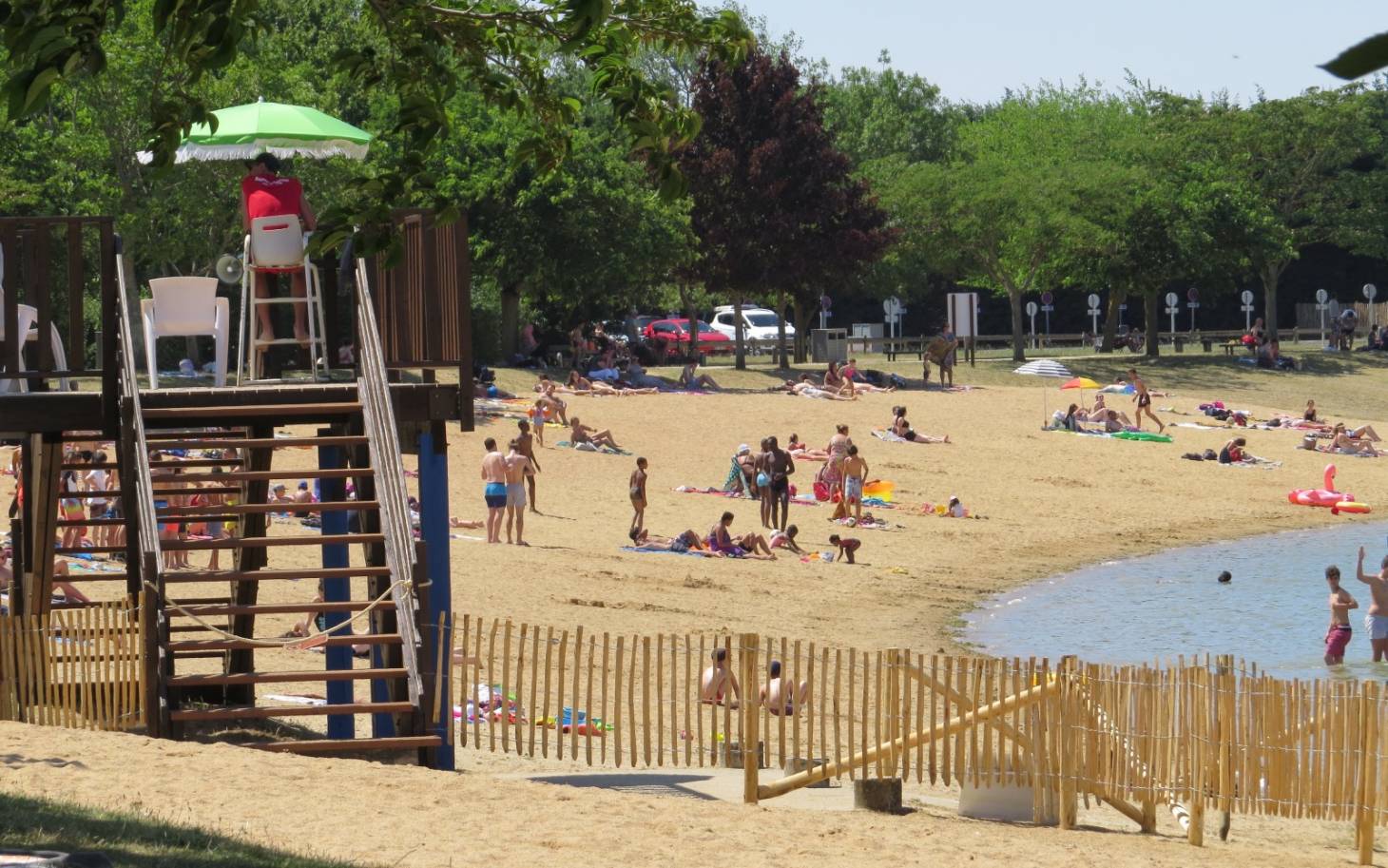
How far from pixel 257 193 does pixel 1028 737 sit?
5926mm

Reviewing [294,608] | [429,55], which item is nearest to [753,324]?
[294,608]

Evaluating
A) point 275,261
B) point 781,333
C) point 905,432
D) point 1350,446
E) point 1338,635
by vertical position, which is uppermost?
point 275,261

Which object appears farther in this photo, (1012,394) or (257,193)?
(1012,394)

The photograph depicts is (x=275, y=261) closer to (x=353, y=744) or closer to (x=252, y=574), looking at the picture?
(x=252, y=574)

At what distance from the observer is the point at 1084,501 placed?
31.7 metres

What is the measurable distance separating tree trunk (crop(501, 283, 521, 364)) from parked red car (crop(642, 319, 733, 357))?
5.30 m

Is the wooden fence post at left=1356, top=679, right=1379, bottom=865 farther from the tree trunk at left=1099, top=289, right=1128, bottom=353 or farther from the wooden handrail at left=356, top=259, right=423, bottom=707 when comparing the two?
the tree trunk at left=1099, top=289, right=1128, bottom=353

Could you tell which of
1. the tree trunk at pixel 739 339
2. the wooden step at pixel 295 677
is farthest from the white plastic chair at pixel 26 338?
the tree trunk at pixel 739 339

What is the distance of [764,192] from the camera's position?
44875 millimetres

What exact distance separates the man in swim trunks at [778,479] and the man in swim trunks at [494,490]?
4112mm

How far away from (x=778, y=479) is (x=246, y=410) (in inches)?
592

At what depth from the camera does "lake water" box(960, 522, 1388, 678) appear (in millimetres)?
20812

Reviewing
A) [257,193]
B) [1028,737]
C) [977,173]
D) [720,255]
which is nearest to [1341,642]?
[1028,737]

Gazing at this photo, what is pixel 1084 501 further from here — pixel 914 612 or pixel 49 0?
pixel 49 0
